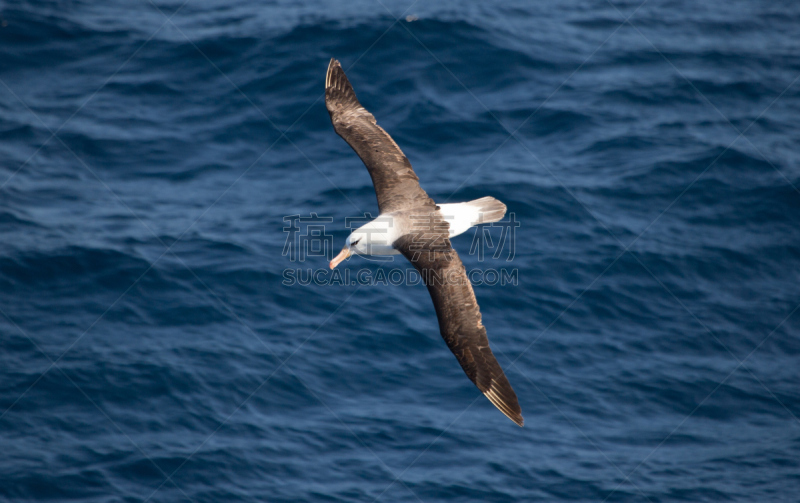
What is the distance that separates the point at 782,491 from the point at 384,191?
737 cm

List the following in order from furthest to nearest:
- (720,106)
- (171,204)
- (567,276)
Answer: (720,106), (171,204), (567,276)

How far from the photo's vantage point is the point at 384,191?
38.7ft

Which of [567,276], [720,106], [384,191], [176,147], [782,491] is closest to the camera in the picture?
[384,191]

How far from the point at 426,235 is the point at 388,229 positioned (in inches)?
19.5

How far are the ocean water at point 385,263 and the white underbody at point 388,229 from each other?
2.49m

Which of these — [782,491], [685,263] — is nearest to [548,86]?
[685,263]

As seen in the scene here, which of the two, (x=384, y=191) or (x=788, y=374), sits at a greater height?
(x=384, y=191)

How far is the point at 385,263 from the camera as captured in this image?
14.3 meters

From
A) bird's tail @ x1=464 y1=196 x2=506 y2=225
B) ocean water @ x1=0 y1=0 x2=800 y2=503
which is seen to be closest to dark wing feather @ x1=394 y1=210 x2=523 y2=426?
bird's tail @ x1=464 y1=196 x2=506 y2=225

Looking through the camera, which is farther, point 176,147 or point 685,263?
point 176,147

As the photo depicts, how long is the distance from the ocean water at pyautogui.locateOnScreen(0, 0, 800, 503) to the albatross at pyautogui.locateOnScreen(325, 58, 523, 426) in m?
2.53

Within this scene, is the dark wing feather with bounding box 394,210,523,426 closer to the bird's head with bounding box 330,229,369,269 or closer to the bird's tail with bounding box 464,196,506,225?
the bird's head with bounding box 330,229,369,269

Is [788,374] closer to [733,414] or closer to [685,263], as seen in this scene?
[733,414]

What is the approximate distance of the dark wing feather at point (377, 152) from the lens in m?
11.7
